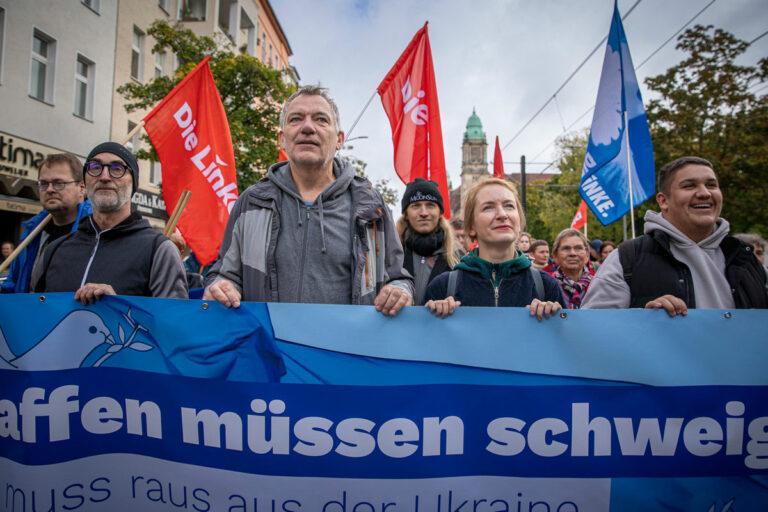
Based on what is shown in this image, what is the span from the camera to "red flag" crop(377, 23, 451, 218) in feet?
17.7

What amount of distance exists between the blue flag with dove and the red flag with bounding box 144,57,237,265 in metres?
3.46

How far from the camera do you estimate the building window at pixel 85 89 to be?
1433cm

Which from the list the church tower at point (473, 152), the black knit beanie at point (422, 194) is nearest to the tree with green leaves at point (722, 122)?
the black knit beanie at point (422, 194)

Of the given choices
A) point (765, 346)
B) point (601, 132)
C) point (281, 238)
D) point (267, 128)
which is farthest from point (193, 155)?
point (267, 128)

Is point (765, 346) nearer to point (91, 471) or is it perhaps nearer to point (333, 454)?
point (333, 454)

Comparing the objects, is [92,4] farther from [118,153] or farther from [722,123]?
[722,123]

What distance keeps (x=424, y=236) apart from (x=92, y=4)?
1568cm

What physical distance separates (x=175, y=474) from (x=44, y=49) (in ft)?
48.7

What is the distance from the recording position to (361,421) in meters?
1.86

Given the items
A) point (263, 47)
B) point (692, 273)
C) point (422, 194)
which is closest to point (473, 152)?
point (263, 47)

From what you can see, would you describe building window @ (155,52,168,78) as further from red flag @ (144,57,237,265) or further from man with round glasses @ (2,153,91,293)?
man with round glasses @ (2,153,91,293)

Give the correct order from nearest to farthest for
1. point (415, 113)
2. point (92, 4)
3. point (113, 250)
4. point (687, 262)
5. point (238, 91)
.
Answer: point (687, 262), point (113, 250), point (415, 113), point (92, 4), point (238, 91)

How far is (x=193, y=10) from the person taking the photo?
74.9 feet

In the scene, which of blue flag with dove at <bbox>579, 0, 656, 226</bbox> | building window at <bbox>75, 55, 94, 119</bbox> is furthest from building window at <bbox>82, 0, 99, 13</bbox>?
blue flag with dove at <bbox>579, 0, 656, 226</bbox>
